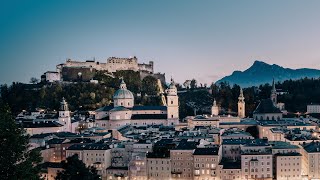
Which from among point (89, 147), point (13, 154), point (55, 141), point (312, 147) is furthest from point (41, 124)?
point (13, 154)

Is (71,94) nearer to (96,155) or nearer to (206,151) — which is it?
(96,155)

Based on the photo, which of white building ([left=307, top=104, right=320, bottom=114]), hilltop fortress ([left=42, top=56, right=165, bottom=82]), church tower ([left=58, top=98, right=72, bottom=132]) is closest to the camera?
Answer: church tower ([left=58, top=98, right=72, bottom=132])

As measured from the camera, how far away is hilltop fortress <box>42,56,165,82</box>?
7388 cm

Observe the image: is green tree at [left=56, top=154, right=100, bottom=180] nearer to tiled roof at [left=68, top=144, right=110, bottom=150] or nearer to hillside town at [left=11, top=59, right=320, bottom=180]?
hillside town at [left=11, top=59, right=320, bottom=180]

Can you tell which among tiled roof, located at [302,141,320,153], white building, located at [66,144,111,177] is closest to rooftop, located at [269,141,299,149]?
tiled roof, located at [302,141,320,153]

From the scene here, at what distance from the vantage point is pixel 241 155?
1298 inches

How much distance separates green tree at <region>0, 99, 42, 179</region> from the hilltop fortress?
62550 millimetres

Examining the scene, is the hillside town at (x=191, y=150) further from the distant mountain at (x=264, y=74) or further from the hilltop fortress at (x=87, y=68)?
the distant mountain at (x=264, y=74)

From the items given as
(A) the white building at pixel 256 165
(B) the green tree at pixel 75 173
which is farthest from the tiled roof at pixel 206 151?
(B) the green tree at pixel 75 173

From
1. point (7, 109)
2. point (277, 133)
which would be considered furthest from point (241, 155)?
point (7, 109)

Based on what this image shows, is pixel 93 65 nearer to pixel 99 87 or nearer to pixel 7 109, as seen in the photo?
pixel 99 87

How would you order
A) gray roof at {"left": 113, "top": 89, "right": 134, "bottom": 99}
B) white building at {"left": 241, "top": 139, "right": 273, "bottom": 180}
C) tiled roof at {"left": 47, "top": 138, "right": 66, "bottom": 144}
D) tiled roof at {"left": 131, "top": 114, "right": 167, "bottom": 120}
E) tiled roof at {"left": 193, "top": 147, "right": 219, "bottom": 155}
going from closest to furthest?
white building at {"left": 241, "top": 139, "right": 273, "bottom": 180}, tiled roof at {"left": 193, "top": 147, "right": 219, "bottom": 155}, tiled roof at {"left": 47, "top": 138, "right": 66, "bottom": 144}, tiled roof at {"left": 131, "top": 114, "right": 167, "bottom": 120}, gray roof at {"left": 113, "top": 89, "right": 134, "bottom": 99}

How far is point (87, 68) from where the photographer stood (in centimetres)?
7544

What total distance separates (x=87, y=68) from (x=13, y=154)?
64.9 metres
